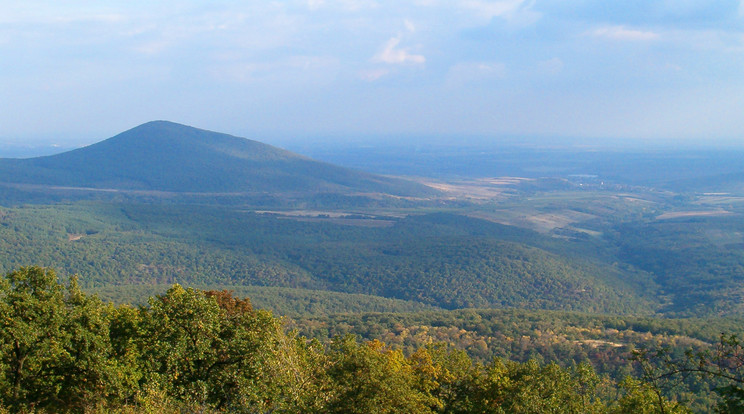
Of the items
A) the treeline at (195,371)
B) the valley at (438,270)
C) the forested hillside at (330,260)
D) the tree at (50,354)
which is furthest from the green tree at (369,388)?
the forested hillside at (330,260)

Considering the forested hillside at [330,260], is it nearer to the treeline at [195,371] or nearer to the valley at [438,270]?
the valley at [438,270]

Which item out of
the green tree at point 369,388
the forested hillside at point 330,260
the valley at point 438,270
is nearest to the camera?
the green tree at point 369,388

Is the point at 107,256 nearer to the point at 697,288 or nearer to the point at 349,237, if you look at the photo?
the point at 349,237

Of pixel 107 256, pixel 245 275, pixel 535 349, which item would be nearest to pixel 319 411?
pixel 535 349

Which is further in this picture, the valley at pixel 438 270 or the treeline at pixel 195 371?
the valley at pixel 438 270

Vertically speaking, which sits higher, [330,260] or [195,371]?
[195,371]

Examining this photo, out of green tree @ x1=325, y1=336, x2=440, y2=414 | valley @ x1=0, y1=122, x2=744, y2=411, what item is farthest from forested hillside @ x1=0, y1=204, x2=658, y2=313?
green tree @ x1=325, y1=336, x2=440, y2=414

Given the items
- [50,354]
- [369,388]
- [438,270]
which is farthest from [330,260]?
[369,388]

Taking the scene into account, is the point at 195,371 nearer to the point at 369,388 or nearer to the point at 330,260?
the point at 369,388
